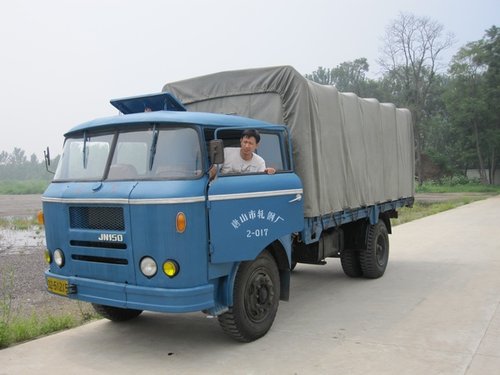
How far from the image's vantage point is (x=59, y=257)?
4957 millimetres

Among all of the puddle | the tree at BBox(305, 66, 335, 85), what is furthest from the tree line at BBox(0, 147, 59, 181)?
the puddle

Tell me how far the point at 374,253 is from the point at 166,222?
4.42 meters

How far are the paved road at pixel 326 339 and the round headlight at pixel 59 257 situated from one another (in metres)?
0.87

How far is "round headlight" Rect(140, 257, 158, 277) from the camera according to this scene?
14.2ft

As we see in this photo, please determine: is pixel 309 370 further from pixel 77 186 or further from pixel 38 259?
pixel 38 259

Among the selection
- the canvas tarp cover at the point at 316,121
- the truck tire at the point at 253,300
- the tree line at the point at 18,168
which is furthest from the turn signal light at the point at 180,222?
the tree line at the point at 18,168

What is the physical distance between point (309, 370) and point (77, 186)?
108 inches

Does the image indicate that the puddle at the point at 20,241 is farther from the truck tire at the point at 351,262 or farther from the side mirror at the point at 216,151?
the side mirror at the point at 216,151

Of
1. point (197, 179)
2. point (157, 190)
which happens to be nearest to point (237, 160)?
point (197, 179)

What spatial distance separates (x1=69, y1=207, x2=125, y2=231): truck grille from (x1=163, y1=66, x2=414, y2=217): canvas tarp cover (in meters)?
2.33

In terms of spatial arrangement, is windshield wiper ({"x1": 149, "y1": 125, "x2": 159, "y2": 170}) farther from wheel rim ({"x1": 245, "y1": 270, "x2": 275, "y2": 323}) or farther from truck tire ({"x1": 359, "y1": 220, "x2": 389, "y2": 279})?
truck tire ({"x1": 359, "y1": 220, "x2": 389, "y2": 279})

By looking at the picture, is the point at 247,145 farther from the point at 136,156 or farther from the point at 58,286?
the point at 58,286

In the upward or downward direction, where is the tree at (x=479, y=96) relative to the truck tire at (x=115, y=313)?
upward

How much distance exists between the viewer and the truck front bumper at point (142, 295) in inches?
167
